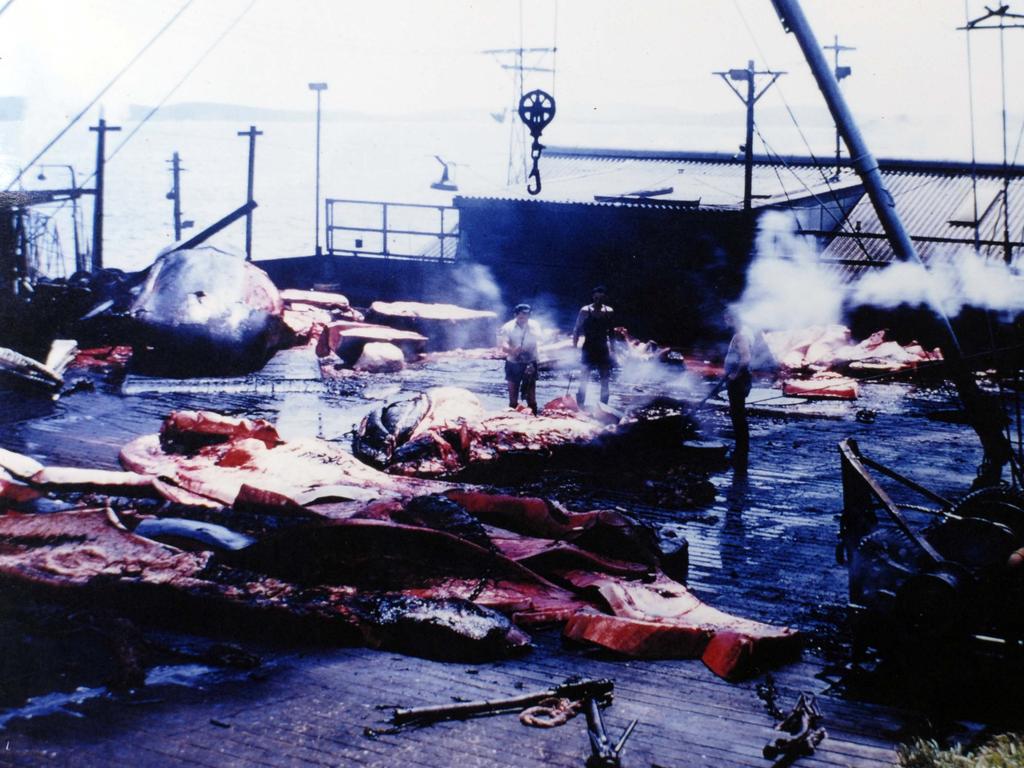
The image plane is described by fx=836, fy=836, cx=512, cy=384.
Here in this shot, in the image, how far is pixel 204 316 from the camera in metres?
16.9

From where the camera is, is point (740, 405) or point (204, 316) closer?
point (740, 405)

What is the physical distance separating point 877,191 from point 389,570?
22.2 feet

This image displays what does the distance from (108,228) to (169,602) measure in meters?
112

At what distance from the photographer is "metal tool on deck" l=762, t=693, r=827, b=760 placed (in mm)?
4590

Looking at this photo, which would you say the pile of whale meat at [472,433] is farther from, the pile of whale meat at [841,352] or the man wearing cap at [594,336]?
the pile of whale meat at [841,352]

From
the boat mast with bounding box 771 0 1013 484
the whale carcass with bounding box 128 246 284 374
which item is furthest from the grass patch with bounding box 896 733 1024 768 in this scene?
the whale carcass with bounding box 128 246 284 374

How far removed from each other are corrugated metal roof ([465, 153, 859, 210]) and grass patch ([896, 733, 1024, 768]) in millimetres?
18289

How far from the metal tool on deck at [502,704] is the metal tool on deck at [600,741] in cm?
13

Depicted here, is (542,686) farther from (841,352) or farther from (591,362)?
(841,352)

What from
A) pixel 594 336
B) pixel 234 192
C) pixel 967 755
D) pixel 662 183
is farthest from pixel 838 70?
pixel 234 192

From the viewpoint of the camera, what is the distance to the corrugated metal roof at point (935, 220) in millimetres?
21719

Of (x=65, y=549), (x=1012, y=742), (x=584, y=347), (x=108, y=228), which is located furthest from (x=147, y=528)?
(x=108, y=228)

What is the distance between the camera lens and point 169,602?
20.6 ft

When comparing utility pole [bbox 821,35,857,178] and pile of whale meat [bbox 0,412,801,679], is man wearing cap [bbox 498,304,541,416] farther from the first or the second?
utility pole [bbox 821,35,857,178]
